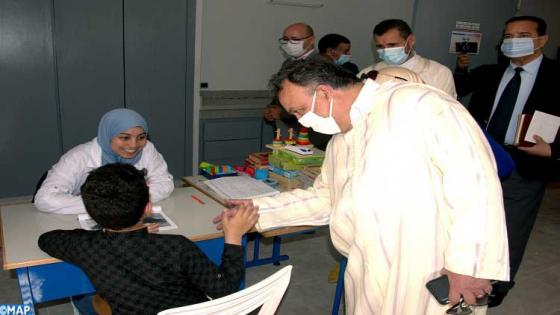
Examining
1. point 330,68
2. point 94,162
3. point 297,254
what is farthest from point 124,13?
point 330,68

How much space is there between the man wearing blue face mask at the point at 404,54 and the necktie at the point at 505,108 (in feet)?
1.18

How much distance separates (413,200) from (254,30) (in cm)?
376

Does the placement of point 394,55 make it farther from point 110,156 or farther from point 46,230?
point 46,230

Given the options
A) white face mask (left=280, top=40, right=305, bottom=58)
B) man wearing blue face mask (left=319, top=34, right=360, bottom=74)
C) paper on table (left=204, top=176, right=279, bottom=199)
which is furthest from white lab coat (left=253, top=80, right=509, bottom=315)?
man wearing blue face mask (left=319, top=34, right=360, bottom=74)

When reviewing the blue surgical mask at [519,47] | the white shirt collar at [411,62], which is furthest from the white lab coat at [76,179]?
the blue surgical mask at [519,47]

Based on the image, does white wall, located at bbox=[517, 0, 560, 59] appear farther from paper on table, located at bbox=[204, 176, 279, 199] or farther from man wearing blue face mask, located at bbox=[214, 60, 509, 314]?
man wearing blue face mask, located at bbox=[214, 60, 509, 314]

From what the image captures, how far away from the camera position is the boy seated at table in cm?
132

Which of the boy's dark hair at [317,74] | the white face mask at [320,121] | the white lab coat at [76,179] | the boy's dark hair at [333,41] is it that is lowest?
the white lab coat at [76,179]

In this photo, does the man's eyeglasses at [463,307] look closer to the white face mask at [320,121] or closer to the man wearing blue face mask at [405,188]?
the man wearing blue face mask at [405,188]

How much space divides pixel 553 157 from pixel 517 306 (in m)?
1.10

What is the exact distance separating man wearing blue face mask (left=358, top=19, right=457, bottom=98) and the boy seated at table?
205 cm

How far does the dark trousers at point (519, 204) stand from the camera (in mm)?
2525

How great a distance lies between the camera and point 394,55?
3.06 meters

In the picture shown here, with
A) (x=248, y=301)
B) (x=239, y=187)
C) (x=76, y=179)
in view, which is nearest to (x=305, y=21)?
(x=239, y=187)
